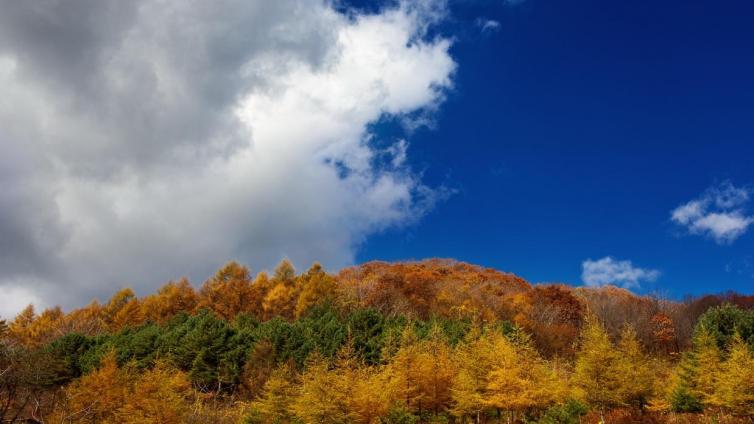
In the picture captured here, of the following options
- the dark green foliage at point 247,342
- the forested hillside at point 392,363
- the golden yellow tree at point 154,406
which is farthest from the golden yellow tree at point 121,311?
the golden yellow tree at point 154,406

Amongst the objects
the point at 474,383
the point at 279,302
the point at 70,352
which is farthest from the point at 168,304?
the point at 474,383

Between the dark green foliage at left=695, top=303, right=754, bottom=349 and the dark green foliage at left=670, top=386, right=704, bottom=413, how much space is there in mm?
13508

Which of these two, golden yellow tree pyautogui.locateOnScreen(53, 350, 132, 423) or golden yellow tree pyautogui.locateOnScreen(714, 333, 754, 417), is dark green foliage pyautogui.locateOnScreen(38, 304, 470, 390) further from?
golden yellow tree pyautogui.locateOnScreen(714, 333, 754, 417)

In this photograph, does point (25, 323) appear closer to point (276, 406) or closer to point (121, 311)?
point (121, 311)

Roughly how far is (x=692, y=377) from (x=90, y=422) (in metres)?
33.7

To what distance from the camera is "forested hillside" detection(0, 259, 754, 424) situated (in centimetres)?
2478

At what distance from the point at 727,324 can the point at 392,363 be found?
30.2m

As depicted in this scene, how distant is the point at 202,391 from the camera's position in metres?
39.4

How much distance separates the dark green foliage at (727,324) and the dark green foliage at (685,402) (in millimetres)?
13508

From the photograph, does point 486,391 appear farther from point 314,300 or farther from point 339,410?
point 314,300

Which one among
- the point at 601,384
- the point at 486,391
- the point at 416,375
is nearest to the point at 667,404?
the point at 601,384

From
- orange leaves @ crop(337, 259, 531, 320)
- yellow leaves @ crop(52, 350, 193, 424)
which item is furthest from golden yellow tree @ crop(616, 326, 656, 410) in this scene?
yellow leaves @ crop(52, 350, 193, 424)

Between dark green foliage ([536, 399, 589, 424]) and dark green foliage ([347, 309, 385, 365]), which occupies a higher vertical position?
dark green foliage ([347, 309, 385, 365])

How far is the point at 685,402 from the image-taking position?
28641 mm
